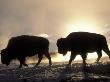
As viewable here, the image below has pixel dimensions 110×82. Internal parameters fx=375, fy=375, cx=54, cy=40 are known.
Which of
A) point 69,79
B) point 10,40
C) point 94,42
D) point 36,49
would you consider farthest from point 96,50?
point 69,79

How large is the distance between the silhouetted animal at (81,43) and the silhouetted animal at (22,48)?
2.97 meters

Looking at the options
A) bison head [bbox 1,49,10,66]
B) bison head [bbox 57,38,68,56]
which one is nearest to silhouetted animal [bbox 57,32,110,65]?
bison head [bbox 57,38,68,56]

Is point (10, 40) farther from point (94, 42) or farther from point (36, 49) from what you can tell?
point (94, 42)

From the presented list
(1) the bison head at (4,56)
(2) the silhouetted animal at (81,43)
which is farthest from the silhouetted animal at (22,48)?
(2) the silhouetted animal at (81,43)

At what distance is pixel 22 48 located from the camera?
31.3 m

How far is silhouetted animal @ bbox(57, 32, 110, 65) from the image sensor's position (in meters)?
27.0

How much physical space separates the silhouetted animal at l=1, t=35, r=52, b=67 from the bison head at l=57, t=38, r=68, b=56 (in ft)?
9.75

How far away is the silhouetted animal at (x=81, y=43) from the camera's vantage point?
26953mm

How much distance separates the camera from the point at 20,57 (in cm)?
3100

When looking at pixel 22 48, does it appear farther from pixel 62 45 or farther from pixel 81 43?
pixel 81 43

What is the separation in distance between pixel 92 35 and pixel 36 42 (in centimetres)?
585

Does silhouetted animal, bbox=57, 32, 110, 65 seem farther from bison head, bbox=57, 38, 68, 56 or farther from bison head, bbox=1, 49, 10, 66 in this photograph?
bison head, bbox=1, 49, 10, 66

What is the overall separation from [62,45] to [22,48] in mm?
4137

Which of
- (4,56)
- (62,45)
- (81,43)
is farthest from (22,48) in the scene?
(81,43)
